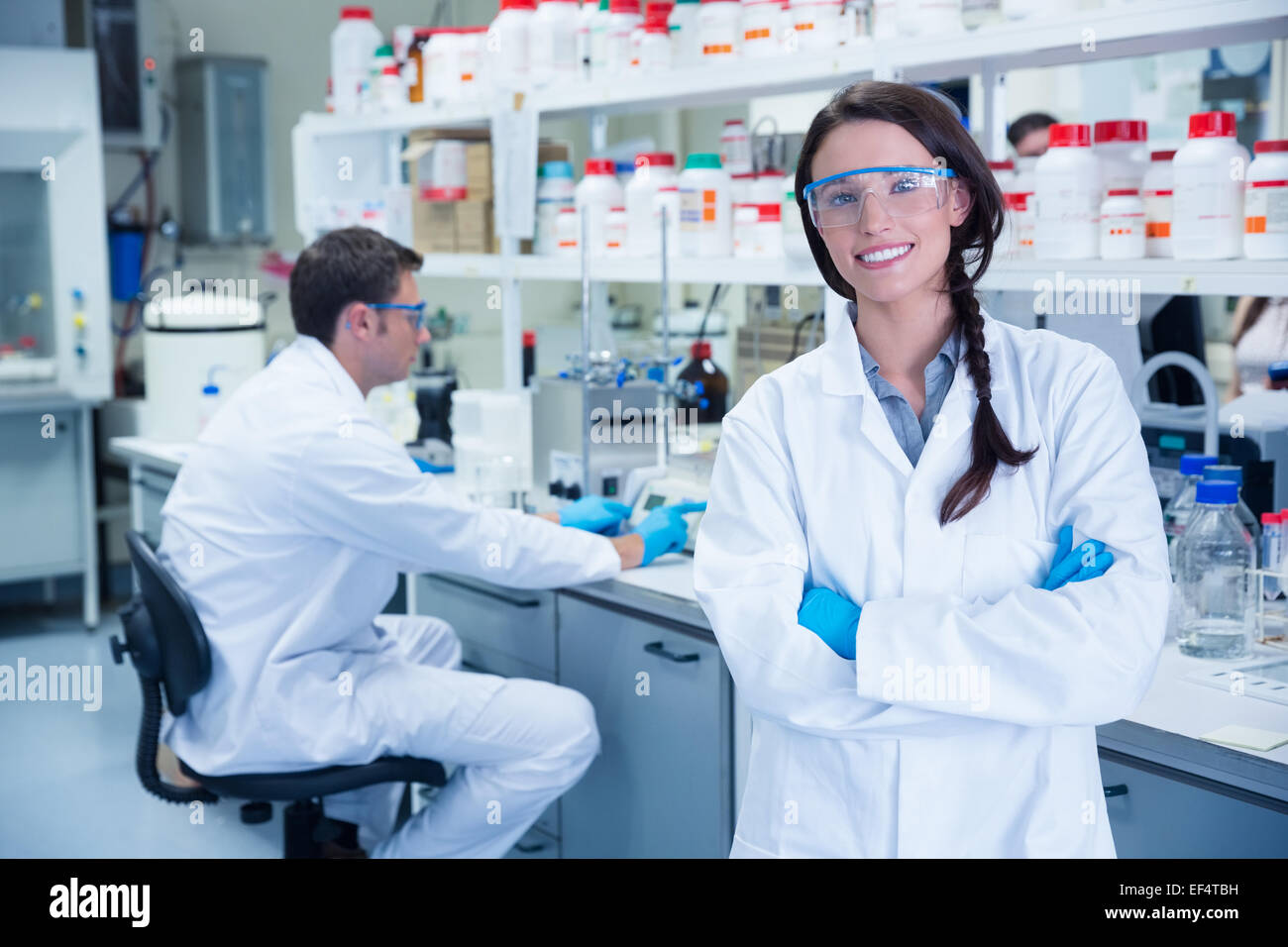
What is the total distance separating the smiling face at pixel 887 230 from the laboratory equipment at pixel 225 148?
4164 millimetres

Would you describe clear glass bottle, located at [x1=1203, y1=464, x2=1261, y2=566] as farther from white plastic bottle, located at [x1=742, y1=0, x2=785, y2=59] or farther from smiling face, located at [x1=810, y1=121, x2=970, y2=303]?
white plastic bottle, located at [x1=742, y1=0, x2=785, y2=59]

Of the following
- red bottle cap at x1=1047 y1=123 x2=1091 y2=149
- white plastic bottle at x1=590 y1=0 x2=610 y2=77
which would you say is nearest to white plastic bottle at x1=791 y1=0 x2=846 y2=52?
red bottle cap at x1=1047 y1=123 x2=1091 y2=149

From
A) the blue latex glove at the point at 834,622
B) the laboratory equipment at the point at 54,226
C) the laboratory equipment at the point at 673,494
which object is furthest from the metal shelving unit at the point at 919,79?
the laboratory equipment at the point at 54,226

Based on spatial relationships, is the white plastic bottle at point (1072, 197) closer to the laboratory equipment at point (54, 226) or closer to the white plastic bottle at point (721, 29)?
the white plastic bottle at point (721, 29)

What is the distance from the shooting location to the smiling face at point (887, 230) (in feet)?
4.51

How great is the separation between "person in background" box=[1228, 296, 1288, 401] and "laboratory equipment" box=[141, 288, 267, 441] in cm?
277

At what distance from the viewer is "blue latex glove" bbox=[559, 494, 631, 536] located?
244cm
